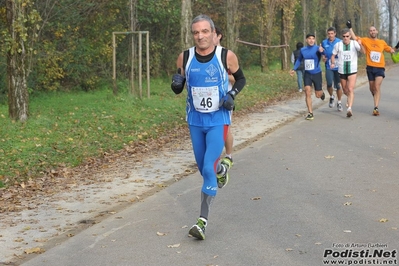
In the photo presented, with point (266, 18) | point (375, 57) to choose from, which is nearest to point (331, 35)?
point (375, 57)

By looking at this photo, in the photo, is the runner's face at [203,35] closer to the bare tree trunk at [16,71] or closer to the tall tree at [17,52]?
the tall tree at [17,52]

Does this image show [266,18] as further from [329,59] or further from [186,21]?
[329,59]

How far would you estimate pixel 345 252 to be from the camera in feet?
20.9

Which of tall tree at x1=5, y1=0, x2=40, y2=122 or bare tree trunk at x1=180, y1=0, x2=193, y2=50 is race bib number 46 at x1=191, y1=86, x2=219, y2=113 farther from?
bare tree trunk at x1=180, y1=0, x2=193, y2=50

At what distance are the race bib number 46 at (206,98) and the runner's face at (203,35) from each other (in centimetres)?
41

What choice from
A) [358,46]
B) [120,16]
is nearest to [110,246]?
[358,46]

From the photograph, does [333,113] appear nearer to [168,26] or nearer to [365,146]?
[365,146]

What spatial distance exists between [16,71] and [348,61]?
A: 7.64 metres

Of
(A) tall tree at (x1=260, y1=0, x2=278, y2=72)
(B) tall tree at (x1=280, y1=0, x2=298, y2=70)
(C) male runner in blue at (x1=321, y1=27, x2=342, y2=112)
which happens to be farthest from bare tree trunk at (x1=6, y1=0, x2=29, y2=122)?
(B) tall tree at (x1=280, y1=0, x2=298, y2=70)

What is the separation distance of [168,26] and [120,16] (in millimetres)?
3597

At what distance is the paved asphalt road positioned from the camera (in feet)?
21.4

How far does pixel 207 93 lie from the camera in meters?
7.25

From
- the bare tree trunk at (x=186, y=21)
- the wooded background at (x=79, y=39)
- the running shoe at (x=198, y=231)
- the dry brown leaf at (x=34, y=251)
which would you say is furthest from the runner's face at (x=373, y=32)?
the dry brown leaf at (x=34, y=251)

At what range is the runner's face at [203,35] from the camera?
7.10 m
